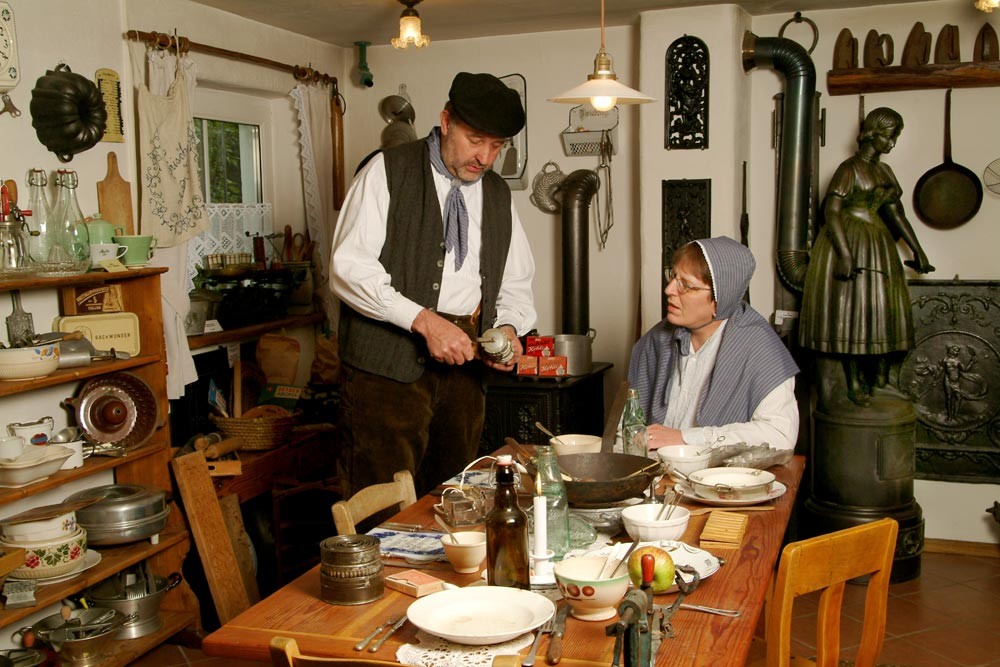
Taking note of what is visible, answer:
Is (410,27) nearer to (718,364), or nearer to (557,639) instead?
(718,364)

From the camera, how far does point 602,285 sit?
5352 mm

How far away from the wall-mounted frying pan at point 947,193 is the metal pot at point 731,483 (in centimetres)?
273

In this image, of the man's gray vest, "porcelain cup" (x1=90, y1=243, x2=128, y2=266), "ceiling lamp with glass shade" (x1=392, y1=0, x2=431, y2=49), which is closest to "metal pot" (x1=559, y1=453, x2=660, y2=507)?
the man's gray vest

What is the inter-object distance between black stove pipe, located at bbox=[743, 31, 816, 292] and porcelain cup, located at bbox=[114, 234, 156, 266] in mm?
2925

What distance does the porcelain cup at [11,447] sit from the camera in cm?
322

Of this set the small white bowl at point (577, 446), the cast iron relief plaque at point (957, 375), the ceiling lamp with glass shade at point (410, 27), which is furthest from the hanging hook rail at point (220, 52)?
the cast iron relief plaque at point (957, 375)

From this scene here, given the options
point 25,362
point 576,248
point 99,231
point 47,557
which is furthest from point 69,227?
point 576,248

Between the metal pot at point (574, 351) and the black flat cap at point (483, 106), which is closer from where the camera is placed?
the black flat cap at point (483, 106)

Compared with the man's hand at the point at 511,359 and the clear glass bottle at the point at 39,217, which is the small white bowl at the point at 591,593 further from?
the clear glass bottle at the point at 39,217

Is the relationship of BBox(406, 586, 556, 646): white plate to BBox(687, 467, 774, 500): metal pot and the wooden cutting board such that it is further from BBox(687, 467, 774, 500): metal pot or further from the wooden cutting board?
the wooden cutting board

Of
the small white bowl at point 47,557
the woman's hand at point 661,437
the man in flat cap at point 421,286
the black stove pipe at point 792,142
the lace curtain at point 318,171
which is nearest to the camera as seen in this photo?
the woman's hand at point 661,437

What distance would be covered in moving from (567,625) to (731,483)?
91 centimetres

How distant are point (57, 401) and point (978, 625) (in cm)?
366

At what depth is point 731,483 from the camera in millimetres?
2500
